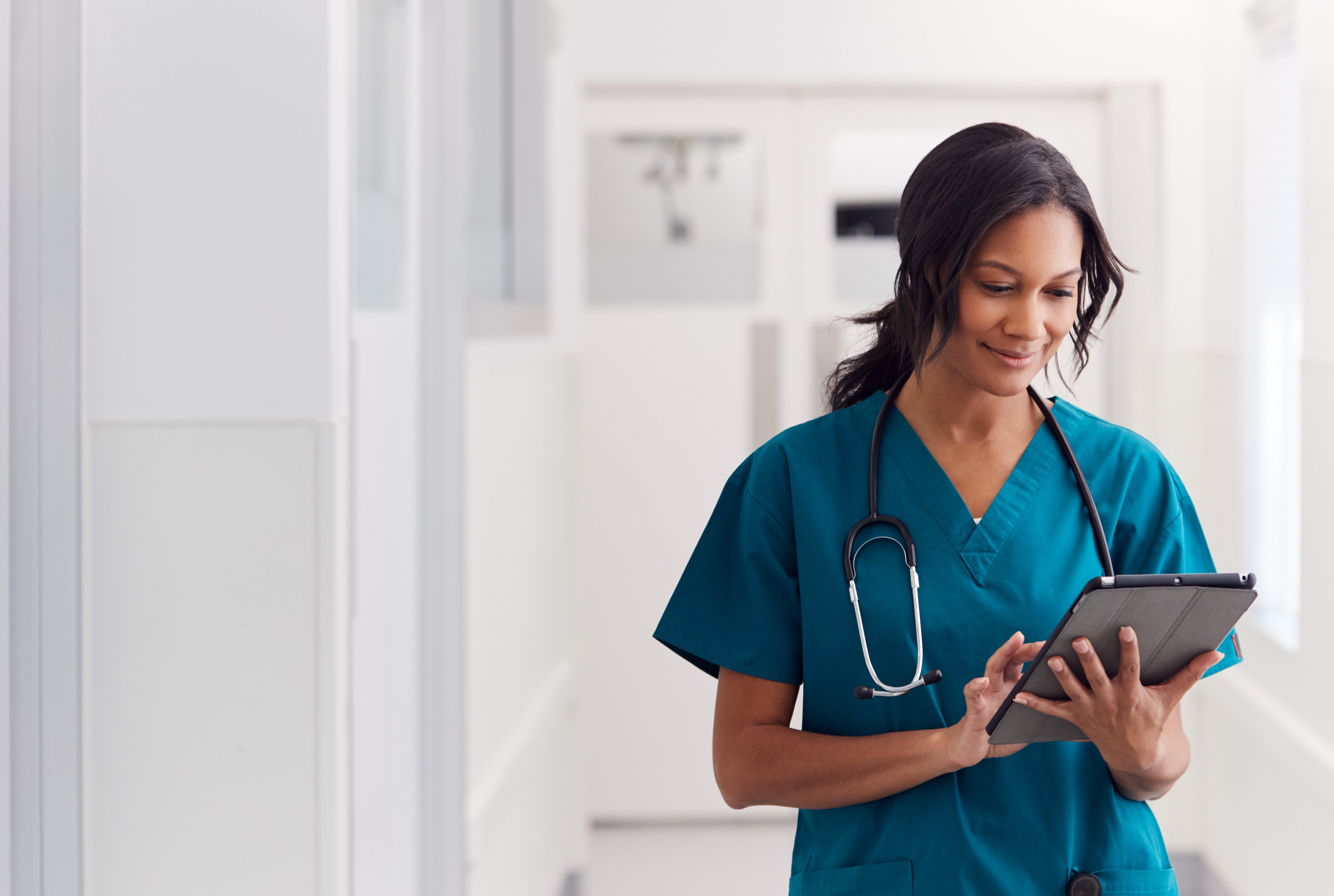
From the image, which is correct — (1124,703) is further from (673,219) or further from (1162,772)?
(673,219)

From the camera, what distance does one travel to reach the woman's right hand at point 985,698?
820 millimetres

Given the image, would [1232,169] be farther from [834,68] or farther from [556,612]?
[556,612]

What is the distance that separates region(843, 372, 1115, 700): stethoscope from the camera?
89cm

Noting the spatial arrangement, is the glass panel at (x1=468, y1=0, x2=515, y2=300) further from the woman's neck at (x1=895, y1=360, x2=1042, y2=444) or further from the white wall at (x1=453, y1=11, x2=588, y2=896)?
the woman's neck at (x1=895, y1=360, x2=1042, y2=444)

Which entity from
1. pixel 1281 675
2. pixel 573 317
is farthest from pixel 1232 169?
pixel 573 317

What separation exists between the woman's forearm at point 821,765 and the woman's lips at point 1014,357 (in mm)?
272

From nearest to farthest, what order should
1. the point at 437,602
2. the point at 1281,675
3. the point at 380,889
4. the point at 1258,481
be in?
1. the point at 380,889
2. the point at 437,602
3. the point at 1281,675
4. the point at 1258,481

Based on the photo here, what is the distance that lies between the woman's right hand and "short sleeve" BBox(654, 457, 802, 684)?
164mm

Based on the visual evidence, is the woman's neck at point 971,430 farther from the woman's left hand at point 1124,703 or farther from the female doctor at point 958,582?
the woman's left hand at point 1124,703

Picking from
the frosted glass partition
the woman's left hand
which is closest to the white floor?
the frosted glass partition

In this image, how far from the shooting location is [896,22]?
2.93 meters

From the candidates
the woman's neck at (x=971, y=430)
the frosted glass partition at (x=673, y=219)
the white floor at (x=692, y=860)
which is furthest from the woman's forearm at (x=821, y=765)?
the frosted glass partition at (x=673, y=219)

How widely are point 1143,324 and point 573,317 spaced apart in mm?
1391

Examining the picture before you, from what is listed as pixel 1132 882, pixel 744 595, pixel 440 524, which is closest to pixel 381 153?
pixel 440 524
